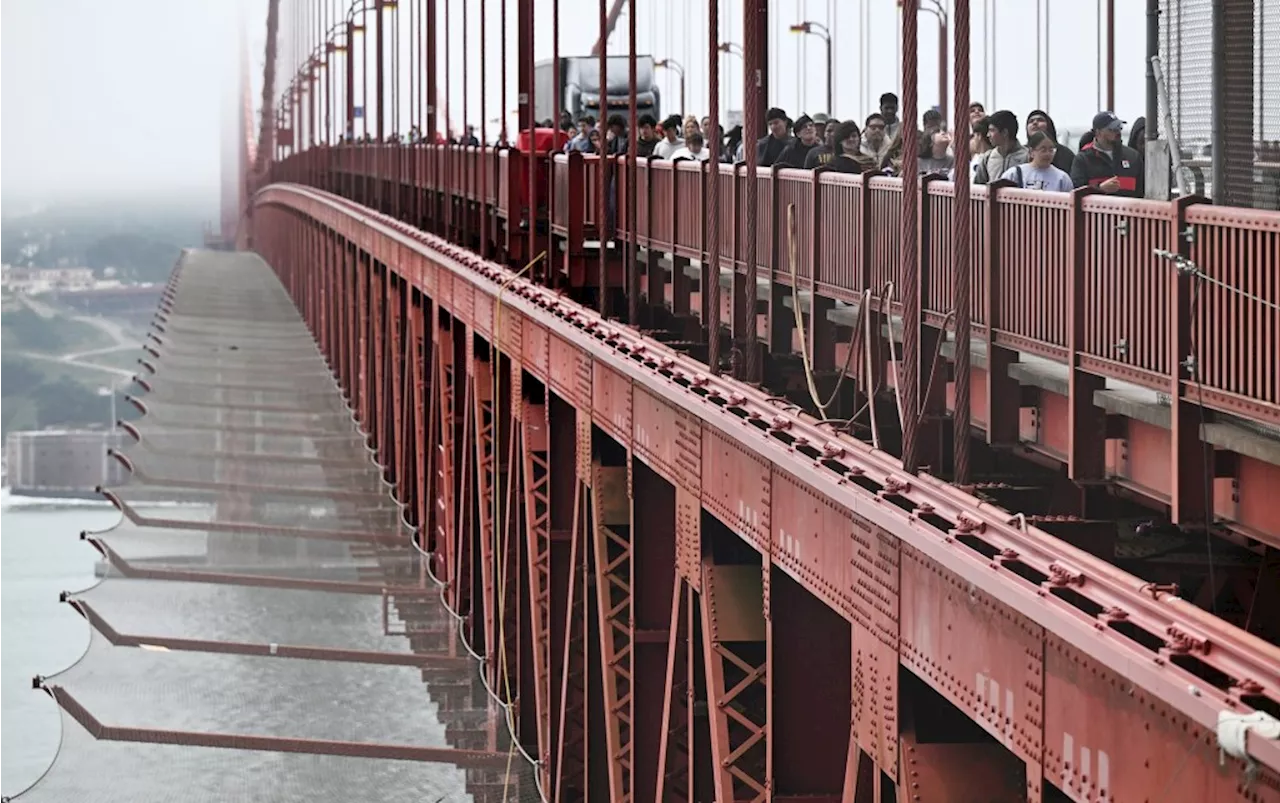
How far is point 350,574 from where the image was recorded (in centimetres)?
3183

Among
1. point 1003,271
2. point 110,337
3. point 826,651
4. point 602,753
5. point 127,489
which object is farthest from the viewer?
point 110,337

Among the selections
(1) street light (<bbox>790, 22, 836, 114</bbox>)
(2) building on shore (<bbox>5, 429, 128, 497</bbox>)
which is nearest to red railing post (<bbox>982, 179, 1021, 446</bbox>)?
(1) street light (<bbox>790, 22, 836, 114</bbox>)

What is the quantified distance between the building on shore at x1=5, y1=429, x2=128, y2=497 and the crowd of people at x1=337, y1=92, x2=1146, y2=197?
119m

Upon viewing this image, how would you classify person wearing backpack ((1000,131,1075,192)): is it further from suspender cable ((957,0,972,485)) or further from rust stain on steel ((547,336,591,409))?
rust stain on steel ((547,336,591,409))

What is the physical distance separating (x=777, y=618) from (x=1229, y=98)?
3579 millimetres

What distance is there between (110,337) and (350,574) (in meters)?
142

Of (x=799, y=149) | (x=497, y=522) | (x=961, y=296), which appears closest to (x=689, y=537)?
(x=961, y=296)

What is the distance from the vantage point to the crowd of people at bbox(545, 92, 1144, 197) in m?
11.7

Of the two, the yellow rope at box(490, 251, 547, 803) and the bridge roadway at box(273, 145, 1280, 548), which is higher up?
the bridge roadway at box(273, 145, 1280, 548)

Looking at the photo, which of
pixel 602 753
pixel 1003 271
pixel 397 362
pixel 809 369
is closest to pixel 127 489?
pixel 397 362

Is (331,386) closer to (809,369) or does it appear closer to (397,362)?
(397,362)

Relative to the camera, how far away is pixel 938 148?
16.8m

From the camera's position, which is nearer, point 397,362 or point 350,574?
point 350,574

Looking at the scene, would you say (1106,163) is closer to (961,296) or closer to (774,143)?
(774,143)
